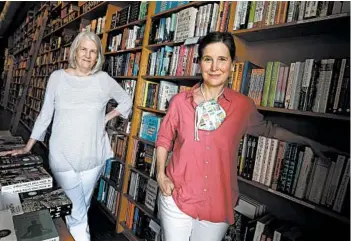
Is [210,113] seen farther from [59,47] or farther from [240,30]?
[59,47]

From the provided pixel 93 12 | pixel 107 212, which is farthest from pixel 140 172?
pixel 93 12

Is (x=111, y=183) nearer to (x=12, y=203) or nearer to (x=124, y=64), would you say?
(x=124, y=64)

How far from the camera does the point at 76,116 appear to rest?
1.55 metres

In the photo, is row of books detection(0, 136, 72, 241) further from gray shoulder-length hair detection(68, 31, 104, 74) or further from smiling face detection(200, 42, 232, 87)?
smiling face detection(200, 42, 232, 87)

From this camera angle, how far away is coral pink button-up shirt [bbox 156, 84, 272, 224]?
1073 millimetres

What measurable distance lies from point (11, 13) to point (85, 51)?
287 inches

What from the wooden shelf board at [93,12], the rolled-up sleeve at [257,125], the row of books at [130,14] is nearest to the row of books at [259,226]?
the rolled-up sleeve at [257,125]

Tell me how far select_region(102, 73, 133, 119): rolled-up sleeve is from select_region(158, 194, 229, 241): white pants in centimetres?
85

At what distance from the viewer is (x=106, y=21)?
9.37ft

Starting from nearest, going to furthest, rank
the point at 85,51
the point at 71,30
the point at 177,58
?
the point at 85,51
the point at 177,58
the point at 71,30

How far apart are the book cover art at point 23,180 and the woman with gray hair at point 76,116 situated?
0.30 metres

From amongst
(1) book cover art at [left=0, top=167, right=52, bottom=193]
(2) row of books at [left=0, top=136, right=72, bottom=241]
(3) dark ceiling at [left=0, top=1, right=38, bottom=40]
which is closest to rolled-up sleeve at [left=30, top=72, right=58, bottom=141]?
(2) row of books at [left=0, top=136, right=72, bottom=241]

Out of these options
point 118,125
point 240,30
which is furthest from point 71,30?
point 240,30

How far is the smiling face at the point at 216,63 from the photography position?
3.42ft
